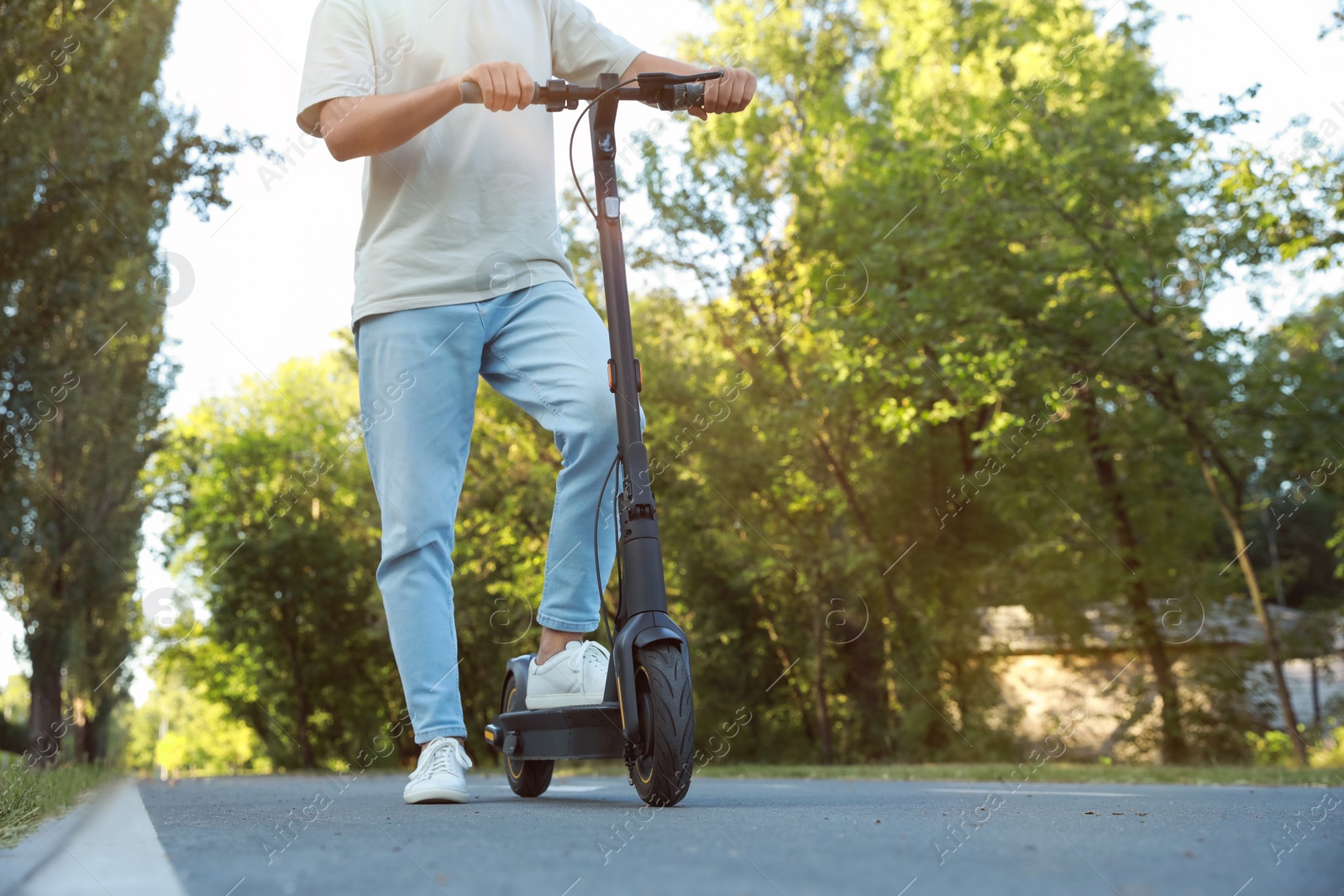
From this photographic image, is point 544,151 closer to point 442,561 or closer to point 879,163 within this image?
point 442,561

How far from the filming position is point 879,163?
17.9m

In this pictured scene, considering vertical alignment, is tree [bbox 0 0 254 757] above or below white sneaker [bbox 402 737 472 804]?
above

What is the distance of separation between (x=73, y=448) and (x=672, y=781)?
2284cm

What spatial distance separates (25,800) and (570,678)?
135 cm

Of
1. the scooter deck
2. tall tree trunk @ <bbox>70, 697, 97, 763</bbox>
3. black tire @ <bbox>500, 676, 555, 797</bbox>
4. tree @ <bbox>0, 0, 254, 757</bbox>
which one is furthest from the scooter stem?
tall tree trunk @ <bbox>70, 697, 97, 763</bbox>

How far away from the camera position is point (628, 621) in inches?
113

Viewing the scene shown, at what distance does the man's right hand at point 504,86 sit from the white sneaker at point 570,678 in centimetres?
145

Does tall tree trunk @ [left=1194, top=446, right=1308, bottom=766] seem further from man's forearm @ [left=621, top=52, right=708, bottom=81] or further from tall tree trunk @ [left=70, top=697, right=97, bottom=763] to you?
tall tree trunk @ [left=70, top=697, right=97, bottom=763]

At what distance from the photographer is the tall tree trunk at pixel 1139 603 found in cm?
1791

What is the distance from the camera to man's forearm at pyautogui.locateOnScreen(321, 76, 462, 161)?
3.03 m

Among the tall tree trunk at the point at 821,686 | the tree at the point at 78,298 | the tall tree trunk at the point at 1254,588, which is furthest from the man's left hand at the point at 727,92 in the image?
the tall tree trunk at the point at 821,686

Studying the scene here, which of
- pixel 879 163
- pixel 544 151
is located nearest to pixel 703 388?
pixel 879 163

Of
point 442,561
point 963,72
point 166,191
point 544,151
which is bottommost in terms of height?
point 442,561

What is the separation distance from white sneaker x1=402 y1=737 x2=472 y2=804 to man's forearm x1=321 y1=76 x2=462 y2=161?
5.44 ft
